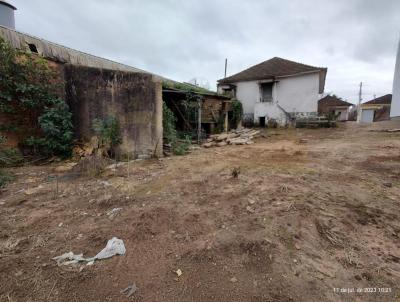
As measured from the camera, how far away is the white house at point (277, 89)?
14867 millimetres

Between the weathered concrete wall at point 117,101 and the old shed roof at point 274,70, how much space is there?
12.2 meters

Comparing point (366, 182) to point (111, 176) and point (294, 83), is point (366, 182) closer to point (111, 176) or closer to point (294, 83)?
point (111, 176)

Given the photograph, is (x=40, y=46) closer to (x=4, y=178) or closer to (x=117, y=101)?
(x=117, y=101)

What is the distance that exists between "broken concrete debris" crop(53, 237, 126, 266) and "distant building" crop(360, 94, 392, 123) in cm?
3003

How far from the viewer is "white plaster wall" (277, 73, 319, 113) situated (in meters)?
14.8

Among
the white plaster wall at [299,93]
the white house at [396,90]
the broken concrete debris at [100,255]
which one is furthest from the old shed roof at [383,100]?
the broken concrete debris at [100,255]

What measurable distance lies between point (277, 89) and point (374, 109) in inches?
721

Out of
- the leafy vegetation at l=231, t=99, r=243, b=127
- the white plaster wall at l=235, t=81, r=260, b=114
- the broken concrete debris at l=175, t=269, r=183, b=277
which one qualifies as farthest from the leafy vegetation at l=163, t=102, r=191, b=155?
the white plaster wall at l=235, t=81, r=260, b=114

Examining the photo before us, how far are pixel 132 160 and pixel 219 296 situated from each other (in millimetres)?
4945

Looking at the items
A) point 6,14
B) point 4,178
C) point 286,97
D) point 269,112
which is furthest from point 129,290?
point 286,97

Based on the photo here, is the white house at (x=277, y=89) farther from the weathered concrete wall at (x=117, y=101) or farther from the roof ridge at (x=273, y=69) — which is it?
the weathered concrete wall at (x=117, y=101)

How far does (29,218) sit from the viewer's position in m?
2.77

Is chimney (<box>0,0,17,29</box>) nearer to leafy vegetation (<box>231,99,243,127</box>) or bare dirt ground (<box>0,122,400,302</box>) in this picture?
bare dirt ground (<box>0,122,400,302</box>)

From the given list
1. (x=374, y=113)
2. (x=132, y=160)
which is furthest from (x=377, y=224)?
(x=374, y=113)
